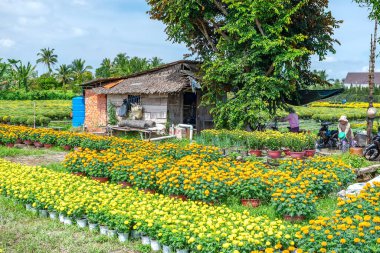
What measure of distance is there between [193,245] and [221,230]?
42 centimetres

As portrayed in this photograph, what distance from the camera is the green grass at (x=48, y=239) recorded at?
5.93m

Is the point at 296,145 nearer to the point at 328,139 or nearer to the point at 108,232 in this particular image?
the point at 328,139

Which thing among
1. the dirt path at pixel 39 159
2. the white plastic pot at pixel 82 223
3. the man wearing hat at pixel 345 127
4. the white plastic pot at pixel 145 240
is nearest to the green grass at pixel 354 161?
the man wearing hat at pixel 345 127

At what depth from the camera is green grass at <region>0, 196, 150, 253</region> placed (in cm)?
593

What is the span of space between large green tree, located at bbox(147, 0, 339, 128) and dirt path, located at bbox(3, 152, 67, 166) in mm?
6964

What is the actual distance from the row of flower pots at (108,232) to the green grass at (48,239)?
0.09 meters

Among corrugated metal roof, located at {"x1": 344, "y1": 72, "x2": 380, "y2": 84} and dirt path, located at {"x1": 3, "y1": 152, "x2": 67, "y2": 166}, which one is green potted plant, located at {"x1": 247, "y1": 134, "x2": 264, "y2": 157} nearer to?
dirt path, located at {"x1": 3, "y1": 152, "x2": 67, "y2": 166}

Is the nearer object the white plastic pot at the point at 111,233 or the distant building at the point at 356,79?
the white plastic pot at the point at 111,233

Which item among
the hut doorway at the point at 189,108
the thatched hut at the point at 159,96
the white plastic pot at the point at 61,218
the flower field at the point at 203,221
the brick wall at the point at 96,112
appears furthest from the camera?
the brick wall at the point at 96,112

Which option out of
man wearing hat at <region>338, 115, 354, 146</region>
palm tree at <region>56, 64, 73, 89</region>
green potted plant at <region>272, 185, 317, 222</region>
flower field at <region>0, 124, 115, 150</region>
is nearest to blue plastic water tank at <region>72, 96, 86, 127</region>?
flower field at <region>0, 124, 115, 150</region>

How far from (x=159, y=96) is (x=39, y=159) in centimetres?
715

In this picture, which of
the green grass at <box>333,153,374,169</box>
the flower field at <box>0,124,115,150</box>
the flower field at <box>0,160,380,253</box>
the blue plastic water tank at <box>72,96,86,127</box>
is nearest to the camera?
the flower field at <box>0,160,380,253</box>

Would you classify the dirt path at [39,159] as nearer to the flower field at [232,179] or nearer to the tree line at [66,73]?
the flower field at [232,179]

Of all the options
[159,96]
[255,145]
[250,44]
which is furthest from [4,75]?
[255,145]
